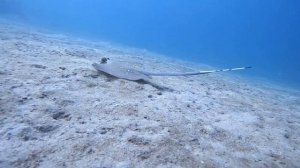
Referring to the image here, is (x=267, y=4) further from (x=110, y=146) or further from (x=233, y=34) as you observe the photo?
(x=110, y=146)

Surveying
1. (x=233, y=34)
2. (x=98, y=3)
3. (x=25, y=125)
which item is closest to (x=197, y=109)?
(x=25, y=125)

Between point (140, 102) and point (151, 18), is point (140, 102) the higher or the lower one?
the lower one

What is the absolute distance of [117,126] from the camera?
3.42 metres

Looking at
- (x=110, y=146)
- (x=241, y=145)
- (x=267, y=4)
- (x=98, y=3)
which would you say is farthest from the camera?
(x=98, y=3)

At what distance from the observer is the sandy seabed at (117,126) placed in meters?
2.70

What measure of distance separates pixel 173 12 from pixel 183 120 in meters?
133

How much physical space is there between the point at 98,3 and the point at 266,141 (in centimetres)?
15127

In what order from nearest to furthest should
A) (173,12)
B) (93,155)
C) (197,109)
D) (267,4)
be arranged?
(93,155) → (197,109) → (267,4) → (173,12)

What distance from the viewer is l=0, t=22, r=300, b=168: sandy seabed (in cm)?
270

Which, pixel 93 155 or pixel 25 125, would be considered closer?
pixel 93 155

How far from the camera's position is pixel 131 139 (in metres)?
3.16

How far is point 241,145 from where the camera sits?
3.65 m

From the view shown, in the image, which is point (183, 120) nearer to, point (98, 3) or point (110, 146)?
point (110, 146)

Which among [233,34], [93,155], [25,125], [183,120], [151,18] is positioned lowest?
[93,155]
